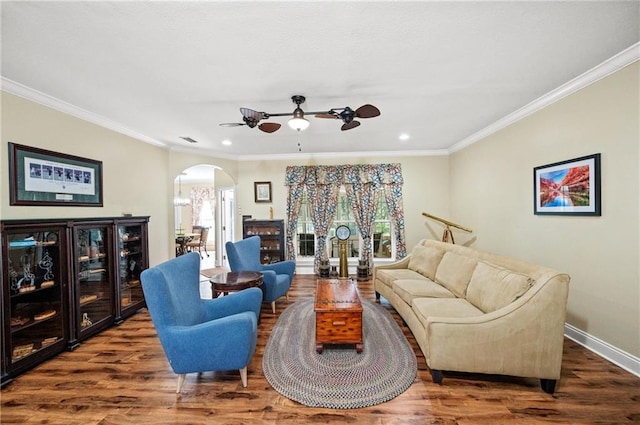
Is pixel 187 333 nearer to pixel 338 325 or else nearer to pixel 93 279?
pixel 338 325

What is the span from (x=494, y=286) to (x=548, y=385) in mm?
769

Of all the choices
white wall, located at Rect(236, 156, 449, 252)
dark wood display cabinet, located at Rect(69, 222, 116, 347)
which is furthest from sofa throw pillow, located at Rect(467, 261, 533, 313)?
dark wood display cabinet, located at Rect(69, 222, 116, 347)

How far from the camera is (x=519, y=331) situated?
2.00 m

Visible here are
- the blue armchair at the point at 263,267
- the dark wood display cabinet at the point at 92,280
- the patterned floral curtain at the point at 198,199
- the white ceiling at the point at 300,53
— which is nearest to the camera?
the white ceiling at the point at 300,53

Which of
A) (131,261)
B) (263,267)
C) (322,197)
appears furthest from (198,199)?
(263,267)

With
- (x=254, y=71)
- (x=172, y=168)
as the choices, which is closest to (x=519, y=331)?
(x=254, y=71)

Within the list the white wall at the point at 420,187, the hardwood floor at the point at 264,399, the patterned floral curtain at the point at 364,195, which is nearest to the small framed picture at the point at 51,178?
the hardwood floor at the point at 264,399

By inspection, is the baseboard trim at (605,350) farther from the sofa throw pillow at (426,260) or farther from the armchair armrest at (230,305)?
the armchair armrest at (230,305)

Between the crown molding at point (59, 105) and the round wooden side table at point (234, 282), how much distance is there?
2466 millimetres

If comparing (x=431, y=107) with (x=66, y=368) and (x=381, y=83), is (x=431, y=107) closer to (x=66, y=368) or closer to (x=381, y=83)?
(x=381, y=83)

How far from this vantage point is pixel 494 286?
2.41m

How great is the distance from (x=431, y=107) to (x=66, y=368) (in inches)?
181

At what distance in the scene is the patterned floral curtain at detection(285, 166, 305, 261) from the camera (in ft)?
18.4

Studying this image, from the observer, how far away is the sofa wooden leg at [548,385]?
2004 mm
